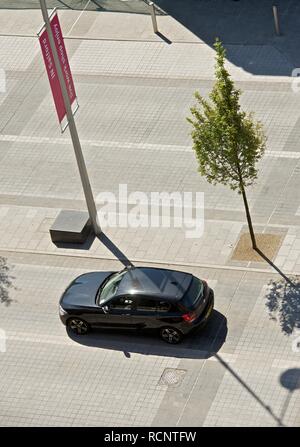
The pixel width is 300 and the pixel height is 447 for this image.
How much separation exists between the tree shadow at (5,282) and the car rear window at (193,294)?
485cm

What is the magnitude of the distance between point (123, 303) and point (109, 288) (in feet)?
2.50

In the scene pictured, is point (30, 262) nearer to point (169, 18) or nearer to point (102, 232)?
point (102, 232)

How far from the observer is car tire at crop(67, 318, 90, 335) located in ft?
79.4

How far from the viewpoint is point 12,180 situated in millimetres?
30016

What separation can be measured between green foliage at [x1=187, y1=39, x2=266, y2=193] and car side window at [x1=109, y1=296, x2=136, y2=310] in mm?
3584

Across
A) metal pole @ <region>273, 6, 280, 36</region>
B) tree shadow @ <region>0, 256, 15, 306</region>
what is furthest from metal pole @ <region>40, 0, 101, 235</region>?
metal pole @ <region>273, 6, 280, 36</region>

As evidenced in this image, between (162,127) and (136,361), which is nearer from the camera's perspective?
(136,361)

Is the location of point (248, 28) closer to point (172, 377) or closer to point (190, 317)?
point (190, 317)

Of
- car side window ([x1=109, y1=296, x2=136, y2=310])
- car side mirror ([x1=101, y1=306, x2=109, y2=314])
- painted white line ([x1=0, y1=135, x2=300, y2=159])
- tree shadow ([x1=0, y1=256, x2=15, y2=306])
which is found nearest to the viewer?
car side window ([x1=109, y1=296, x2=136, y2=310])

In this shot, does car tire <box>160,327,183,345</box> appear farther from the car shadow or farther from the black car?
the car shadow

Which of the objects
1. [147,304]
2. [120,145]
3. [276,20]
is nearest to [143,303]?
[147,304]
